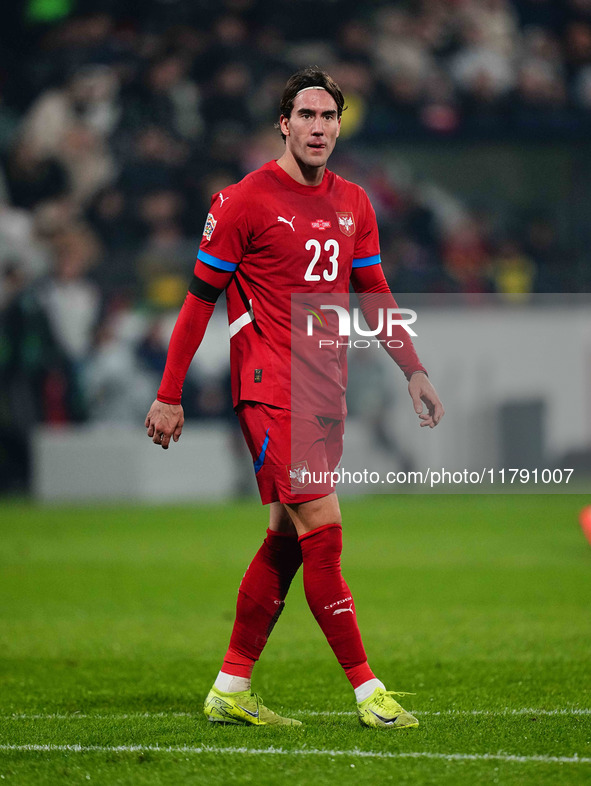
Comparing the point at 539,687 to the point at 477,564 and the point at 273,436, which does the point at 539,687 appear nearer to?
the point at 273,436

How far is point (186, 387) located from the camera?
1361 centimetres

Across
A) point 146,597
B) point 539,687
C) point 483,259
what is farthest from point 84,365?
point 539,687

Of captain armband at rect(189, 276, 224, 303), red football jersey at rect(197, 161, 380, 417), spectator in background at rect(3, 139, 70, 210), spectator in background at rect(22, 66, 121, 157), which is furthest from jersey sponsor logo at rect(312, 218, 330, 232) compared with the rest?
spectator in background at rect(22, 66, 121, 157)

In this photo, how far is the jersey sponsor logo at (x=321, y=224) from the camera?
3688mm

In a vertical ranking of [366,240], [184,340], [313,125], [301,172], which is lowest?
[184,340]

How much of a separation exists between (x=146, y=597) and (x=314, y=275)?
3.77 meters

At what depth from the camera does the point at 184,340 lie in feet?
12.1

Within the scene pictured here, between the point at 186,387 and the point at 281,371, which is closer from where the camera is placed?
the point at 281,371

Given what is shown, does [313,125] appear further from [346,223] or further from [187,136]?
[187,136]

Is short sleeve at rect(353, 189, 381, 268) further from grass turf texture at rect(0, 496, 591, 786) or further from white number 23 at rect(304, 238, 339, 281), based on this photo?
grass turf texture at rect(0, 496, 591, 786)

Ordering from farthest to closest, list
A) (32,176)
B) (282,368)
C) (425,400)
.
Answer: (32,176) < (425,400) < (282,368)

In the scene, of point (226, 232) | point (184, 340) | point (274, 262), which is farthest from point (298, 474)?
point (226, 232)

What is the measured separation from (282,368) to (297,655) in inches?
76.7

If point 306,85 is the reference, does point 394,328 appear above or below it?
below
